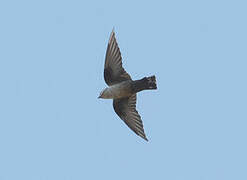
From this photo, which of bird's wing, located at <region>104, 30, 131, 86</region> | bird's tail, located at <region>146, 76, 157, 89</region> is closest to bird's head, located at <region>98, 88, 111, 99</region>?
bird's wing, located at <region>104, 30, 131, 86</region>

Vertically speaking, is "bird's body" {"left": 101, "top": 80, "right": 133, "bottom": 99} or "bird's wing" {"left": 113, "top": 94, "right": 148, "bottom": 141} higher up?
"bird's body" {"left": 101, "top": 80, "right": 133, "bottom": 99}

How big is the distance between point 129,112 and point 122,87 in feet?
1.79

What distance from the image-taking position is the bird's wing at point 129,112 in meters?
10.0

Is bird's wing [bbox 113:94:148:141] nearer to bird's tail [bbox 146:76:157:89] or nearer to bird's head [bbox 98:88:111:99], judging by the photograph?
bird's head [bbox 98:88:111:99]

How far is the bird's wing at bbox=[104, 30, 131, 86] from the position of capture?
9828mm

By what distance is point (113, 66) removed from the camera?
9867 mm

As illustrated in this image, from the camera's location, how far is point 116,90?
9.74 meters

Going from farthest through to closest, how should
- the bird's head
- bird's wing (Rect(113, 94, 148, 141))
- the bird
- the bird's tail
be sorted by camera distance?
bird's wing (Rect(113, 94, 148, 141)) → the bird's head → the bird → the bird's tail

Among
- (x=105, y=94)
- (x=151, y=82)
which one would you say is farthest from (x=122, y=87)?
(x=151, y=82)

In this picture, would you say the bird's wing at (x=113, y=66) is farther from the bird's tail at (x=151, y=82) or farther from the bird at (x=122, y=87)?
the bird's tail at (x=151, y=82)

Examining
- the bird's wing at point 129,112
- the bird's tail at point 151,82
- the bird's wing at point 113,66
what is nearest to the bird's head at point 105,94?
the bird's wing at point 113,66

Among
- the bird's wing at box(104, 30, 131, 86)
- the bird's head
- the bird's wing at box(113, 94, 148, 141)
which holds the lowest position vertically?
the bird's wing at box(113, 94, 148, 141)

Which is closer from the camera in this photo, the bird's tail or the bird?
the bird's tail

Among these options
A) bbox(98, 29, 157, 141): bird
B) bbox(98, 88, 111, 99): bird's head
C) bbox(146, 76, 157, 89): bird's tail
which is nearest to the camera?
bbox(146, 76, 157, 89): bird's tail
